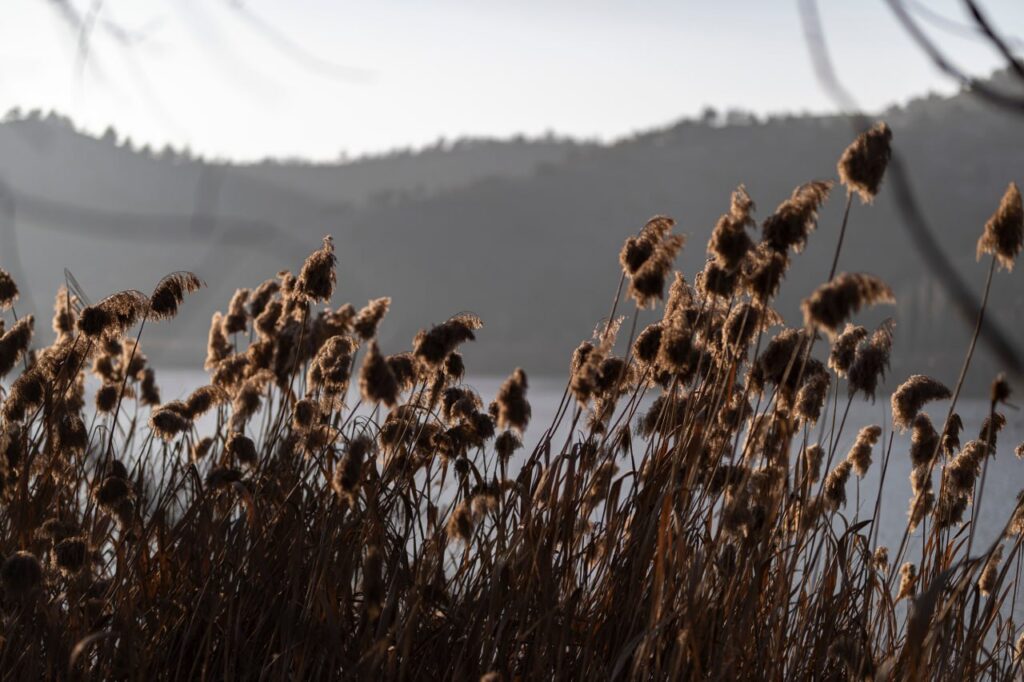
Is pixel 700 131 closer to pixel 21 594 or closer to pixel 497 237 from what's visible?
pixel 497 237

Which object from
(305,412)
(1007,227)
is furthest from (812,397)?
(305,412)

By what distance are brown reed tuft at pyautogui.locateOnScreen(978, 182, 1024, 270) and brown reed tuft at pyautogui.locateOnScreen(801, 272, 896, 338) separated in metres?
0.23

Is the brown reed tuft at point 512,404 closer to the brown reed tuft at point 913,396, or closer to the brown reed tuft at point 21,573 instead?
the brown reed tuft at point 913,396

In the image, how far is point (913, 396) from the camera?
1.96 meters

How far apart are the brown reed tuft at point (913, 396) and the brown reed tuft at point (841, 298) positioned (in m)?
0.68

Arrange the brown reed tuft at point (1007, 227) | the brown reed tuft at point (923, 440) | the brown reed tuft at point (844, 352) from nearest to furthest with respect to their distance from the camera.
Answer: the brown reed tuft at point (1007, 227) → the brown reed tuft at point (844, 352) → the brown reed tuft at point (923, 440)

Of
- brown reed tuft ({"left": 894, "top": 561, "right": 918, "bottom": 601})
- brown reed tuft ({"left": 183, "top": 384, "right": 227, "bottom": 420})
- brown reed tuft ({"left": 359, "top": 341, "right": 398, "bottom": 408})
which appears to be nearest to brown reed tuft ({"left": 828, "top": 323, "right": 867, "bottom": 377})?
brown reed tuft ({"left": 894, "top": 561, "right": 918, "bottom": 601})

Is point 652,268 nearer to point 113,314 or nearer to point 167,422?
point 113,314

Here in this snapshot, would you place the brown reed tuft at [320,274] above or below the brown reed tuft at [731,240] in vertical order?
below

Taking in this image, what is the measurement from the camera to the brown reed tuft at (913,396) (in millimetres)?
1963

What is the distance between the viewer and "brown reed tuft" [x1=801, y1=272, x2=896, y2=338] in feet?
4.33

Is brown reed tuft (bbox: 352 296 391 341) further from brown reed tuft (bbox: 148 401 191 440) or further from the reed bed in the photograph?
brown reed tuft (bbox: 148 401 191 440)

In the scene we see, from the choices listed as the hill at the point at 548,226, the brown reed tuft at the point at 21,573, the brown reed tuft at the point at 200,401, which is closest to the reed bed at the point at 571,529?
the brown reed tuft at the point at 21,573

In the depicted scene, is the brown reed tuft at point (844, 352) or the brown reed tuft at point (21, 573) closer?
the brown reed tuft at point (21, 573)
